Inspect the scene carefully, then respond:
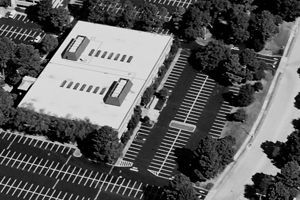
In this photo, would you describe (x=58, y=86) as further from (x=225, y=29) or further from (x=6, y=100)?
(x=225, y=29)

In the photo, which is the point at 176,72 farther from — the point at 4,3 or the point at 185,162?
the point at 4,3

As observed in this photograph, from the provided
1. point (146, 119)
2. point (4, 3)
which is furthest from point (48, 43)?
point (146, 119)

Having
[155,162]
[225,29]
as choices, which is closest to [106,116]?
[155,162]

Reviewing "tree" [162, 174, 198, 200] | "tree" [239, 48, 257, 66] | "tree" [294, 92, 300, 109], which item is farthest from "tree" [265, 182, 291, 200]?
"tree" [239, 48, 257, 66]

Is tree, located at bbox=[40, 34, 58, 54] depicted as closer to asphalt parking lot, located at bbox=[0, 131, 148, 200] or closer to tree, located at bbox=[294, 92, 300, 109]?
asphalt parking lot, located at bbox=[0, 131, 148, 200]

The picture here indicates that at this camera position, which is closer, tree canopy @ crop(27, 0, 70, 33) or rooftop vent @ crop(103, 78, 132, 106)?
rooftop vent @ crop(103, 78, 132, 106)
